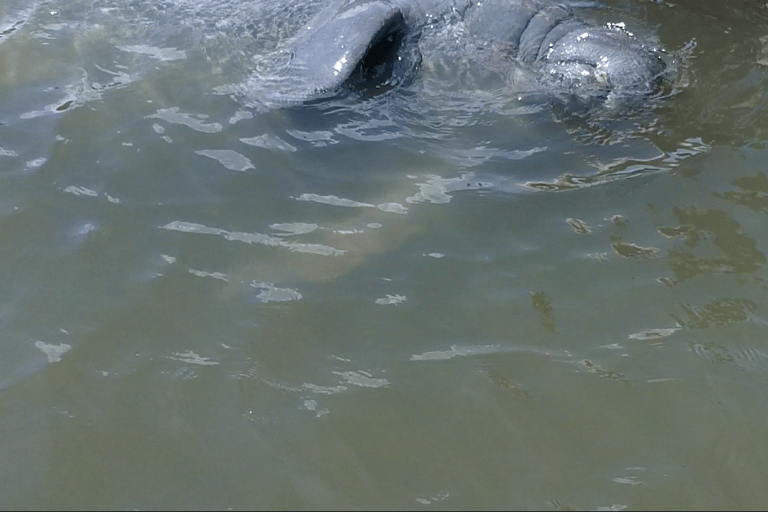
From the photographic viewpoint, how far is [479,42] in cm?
471

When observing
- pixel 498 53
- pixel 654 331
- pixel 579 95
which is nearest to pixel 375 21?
pixel 498 53

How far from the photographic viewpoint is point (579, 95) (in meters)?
4.30

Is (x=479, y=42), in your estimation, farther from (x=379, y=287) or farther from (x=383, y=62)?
(x=379, y=287)

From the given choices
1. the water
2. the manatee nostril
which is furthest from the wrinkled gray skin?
the water

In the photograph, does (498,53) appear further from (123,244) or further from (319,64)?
(123,244)

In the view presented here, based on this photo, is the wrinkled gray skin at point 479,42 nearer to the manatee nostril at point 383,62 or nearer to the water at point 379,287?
the manatee nostril at point 383,62

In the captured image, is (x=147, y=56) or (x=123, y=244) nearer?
(x=123, y=244)

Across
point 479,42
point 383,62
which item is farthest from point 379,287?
point 479,42

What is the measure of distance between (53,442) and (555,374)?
1933mm

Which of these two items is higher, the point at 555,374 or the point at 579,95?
the point at 579,95

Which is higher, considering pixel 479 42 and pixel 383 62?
pixel 479 42

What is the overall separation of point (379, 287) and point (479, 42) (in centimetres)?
220

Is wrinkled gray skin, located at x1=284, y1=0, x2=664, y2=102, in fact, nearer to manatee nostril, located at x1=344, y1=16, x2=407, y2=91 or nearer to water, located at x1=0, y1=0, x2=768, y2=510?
manatee nostril, located at x1=344, y1=16, x2=407, y2=91

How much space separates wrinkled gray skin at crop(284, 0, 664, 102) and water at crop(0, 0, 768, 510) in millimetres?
154
